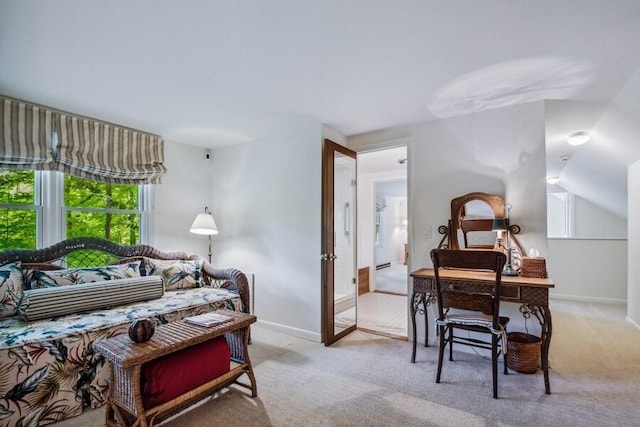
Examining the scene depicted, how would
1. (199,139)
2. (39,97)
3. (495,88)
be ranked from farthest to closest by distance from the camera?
(199,139) < (39,97) < (495,88)

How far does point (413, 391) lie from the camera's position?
221 cm

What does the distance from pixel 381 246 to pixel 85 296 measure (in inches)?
275

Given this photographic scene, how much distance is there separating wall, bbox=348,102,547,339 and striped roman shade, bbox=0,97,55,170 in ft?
10.7

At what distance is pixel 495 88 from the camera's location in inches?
98.0

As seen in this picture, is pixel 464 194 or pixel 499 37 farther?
pixel 464 194

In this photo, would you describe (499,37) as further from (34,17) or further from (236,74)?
(34,17)

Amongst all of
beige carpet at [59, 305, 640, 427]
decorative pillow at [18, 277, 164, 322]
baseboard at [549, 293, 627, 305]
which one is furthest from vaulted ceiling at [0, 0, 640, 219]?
baseboard at [549, 293, 627, 305]

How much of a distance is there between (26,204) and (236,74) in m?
2.38

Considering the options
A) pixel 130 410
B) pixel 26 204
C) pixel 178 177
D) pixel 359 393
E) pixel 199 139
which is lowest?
pixel 359 393

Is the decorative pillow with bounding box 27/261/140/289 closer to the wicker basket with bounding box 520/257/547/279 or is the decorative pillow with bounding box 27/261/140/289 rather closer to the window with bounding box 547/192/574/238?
the wicker basket with bounding box 520/257/547/279

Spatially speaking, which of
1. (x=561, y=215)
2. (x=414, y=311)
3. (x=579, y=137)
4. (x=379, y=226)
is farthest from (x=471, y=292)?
(x=379, y=226)

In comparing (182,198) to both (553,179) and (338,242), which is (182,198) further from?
(553,179)

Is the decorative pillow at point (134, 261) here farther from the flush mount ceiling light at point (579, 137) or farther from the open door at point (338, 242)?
the flush mount ceiling light at point (579, 137)

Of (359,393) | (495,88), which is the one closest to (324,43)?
(495,88)
